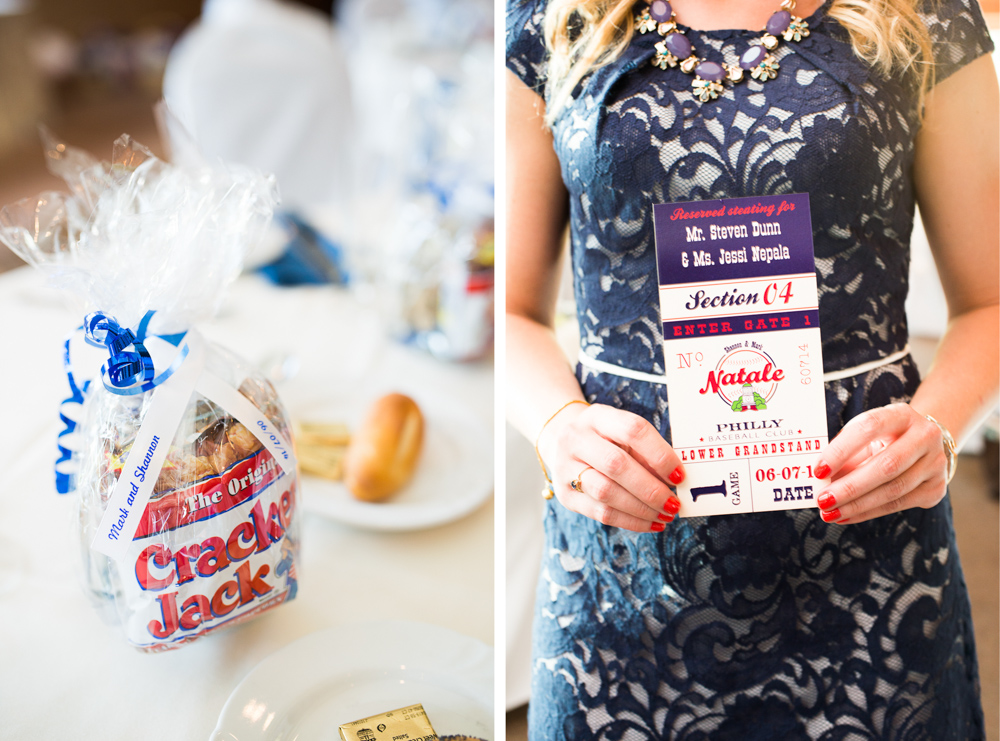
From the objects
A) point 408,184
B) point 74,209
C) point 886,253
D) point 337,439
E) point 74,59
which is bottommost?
point 337,439

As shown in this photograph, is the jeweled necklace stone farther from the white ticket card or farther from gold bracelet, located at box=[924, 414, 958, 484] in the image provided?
gold bracelet, located at box=[924, 414, 958, 484]

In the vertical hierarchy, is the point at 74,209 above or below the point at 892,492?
above

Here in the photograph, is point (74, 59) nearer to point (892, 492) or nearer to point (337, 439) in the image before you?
point (337, 439)

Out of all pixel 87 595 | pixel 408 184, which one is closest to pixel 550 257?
pixel 87 595

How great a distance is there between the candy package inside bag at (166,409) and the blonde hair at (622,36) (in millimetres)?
253

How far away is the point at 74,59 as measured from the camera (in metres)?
5.19

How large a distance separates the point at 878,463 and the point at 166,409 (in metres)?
0.48

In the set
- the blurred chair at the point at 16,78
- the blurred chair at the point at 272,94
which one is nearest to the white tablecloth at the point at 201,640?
the blurred chair at the point at 272,94

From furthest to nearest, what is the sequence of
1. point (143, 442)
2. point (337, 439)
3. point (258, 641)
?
point (337, 439), point (258, 641), point (143, 442)

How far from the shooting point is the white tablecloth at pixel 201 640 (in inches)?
20.9

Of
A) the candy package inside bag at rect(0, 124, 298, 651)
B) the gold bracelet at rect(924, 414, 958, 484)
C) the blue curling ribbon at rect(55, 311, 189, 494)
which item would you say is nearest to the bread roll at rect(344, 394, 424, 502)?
the candy package inside bag at rect(0, 124, 298, 651)

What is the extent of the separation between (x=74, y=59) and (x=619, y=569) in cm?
600

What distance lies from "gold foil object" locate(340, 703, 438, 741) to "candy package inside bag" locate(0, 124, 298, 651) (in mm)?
125

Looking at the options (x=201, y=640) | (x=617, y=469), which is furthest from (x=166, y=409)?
(x=617, y=469)
